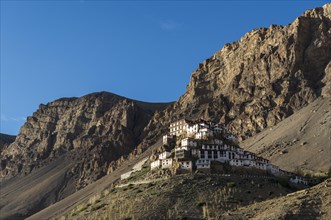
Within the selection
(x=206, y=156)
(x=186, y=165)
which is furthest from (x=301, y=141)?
(x=186, y=165)

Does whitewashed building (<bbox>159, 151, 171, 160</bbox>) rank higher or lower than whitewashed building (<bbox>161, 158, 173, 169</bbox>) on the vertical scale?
higher

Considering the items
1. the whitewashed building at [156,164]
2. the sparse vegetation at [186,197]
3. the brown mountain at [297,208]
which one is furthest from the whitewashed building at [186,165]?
the brown mountain at [297,208]

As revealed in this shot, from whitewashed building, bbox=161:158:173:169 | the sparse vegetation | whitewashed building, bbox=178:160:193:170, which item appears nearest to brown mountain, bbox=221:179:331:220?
the sparse vegetation

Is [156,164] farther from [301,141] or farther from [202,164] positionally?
[301,141]

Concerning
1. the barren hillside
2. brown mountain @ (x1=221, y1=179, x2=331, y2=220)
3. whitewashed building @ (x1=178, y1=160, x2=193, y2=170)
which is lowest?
brown mountain @ (x1=221, y1=179, x2=331, y2=220)

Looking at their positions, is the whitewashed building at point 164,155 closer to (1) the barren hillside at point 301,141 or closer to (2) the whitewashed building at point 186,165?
(2) the whitewashed building at point 186,165

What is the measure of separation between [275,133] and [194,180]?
8231cm

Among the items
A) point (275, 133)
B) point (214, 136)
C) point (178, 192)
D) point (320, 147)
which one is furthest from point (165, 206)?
point (275, 133)

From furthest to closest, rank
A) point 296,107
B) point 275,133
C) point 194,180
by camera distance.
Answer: point 296,107
point 275,133
point 194,180

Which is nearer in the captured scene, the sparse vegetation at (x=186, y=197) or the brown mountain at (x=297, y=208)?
the brown mountain at (x=297, y=208)

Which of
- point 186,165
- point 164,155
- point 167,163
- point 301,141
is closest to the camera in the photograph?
point 186,165

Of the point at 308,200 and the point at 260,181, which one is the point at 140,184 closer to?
the point at 260,181

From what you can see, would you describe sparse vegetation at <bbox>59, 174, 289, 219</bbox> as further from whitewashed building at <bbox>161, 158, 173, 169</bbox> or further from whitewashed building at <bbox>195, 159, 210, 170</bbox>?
whitewashed building at <bbox>161, 158, 173, 169</bbox>

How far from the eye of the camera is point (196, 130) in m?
122
